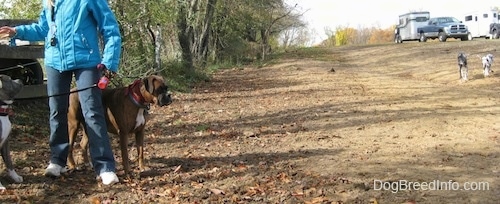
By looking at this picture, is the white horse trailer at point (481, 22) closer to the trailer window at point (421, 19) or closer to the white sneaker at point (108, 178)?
the trailer window at point (421, 19)

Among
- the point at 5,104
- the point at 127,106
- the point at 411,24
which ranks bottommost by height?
the point at 127,106

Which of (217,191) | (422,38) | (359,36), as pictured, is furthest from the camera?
(359,36)

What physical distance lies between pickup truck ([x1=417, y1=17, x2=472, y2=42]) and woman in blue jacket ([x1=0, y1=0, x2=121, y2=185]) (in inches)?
1383

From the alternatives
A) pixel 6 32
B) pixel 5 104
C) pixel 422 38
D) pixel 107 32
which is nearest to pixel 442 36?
pixel 422 38

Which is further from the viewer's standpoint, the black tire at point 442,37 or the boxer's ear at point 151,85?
the black tire at point 442,37

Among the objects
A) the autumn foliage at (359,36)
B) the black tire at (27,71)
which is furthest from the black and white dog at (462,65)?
the autumn foliage at (359,36)

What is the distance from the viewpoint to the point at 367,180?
15.1 ft

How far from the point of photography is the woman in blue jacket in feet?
14.4

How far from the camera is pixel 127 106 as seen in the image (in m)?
4.78

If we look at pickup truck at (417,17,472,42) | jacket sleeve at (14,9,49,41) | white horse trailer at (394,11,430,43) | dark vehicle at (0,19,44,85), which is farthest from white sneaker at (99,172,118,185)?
white horse trailer at (394,11,430,43)

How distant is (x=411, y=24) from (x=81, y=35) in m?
39.7

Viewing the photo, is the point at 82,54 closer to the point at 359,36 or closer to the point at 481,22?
the point at 481,22

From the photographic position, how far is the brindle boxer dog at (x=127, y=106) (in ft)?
15.5

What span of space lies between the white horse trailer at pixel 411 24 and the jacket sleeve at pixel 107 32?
3885 cm
